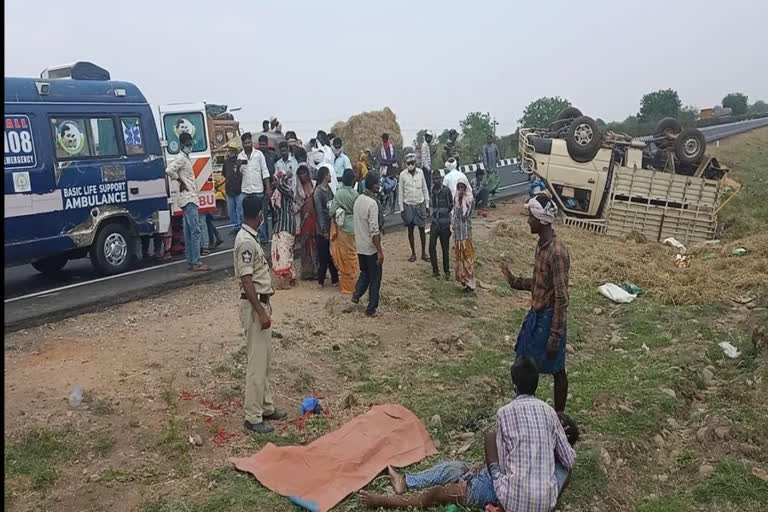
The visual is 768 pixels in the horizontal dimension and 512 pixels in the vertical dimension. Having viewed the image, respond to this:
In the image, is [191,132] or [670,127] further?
[670,127]

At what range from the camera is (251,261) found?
17.1 ft

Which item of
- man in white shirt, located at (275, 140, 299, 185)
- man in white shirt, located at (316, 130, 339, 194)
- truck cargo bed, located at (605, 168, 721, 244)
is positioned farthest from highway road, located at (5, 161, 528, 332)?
truck cargo bed, located at (605, 168, 721, 244)

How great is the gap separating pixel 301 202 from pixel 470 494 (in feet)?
19.0

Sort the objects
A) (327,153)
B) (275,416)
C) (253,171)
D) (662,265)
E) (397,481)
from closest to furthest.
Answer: (397,481), (275,416), (253,171), (327,153), (662,265)

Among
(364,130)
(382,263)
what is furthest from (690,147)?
(364,130)

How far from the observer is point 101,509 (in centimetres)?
440

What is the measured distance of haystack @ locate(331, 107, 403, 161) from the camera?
21.4 meters

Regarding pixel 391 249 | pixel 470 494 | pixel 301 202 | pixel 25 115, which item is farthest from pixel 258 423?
pixel 391 249

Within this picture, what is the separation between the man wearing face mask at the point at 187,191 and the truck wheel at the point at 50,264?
5.60 ft

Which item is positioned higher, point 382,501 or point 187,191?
point 187,191

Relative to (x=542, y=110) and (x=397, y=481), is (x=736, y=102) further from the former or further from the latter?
(x=397, y=481)

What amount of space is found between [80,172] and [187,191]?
52.9 inches

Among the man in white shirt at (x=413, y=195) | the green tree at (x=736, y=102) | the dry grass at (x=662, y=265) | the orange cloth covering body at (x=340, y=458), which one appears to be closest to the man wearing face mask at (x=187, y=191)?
the man in white shirt at (x=413, y=195)

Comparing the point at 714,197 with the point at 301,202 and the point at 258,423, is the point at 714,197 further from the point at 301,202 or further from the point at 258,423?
the point at 258,423
